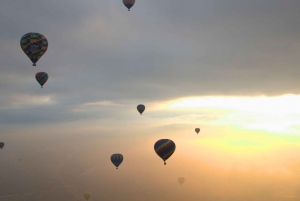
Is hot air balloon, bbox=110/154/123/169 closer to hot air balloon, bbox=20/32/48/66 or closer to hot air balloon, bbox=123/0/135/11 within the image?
hot air balloon, bbox=20/32/48/66

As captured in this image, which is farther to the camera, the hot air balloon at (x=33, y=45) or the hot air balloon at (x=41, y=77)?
the hot air balloon at (x=41, y=77)

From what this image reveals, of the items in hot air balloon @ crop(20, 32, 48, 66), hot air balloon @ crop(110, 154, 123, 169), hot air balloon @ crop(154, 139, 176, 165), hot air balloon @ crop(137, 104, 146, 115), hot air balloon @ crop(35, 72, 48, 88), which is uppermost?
hot air balloon @ crop(137, 104, 146, 115)

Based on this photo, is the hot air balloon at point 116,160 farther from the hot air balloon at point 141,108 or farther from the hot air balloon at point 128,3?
the hot air balloon at point 128,3

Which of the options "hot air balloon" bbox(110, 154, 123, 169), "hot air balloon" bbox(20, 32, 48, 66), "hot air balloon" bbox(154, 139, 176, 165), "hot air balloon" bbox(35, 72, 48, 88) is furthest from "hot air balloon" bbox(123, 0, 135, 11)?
"hot air balloon" bbox(110, 154, 123, 169)

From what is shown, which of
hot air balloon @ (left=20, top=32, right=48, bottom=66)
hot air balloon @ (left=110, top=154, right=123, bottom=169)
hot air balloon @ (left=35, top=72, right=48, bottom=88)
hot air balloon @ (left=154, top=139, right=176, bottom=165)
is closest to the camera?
hot air balloon @ (left=20, top=32, right=48, bottom=66)

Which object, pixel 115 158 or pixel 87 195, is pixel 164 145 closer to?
pixel 115 158

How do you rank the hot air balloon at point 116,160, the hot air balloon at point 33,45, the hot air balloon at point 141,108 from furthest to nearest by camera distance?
1. the hot air balloon at point 141,108
2. the hot air balloon at point 116,160
3. the hot air balloon at point 33,45

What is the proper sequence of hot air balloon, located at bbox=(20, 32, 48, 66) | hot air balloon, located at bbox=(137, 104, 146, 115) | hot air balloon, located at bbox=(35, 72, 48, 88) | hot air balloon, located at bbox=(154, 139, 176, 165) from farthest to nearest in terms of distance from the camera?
hot air balloon, located at bbox=(137, 104, 146, 115) → hot air balloon, located at bbox=(35, 72, 48, 88) → hot air balloon, located at bbox=(154, 139, 176, 165) → hot air balloon, located at bbox=(20, 32, 48, 66)

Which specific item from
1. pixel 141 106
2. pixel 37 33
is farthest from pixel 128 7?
pixel 141 106

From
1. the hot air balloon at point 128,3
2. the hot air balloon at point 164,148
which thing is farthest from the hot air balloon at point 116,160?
the hot air balloon at point 128,3
